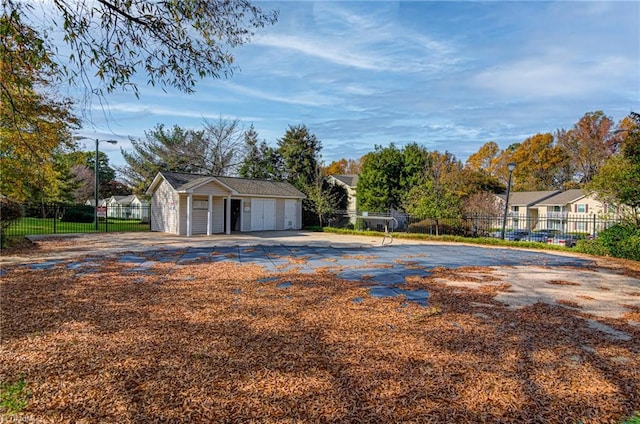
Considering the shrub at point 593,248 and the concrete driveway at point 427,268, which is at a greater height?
the shrub at point 593,248

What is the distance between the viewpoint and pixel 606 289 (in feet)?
21.4

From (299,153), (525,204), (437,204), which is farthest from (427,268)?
(525,204)

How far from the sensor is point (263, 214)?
21.8 metres

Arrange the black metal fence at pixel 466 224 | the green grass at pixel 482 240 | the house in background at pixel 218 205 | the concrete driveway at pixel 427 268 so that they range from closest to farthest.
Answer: the concrete driveway at pixel 427 268 → the green grass at pixel 482 240 → the black metal fence at pixel 466 224 → the house in background at pixel 218 205

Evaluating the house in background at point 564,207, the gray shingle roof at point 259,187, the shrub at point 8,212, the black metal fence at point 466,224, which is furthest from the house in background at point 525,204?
the shrub at point 8,212

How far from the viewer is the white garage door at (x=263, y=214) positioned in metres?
21.3

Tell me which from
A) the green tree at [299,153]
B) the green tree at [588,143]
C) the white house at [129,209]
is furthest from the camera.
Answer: the green tree at [588,143]

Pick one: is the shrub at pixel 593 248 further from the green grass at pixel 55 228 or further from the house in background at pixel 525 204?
the house in background at pixel 525 204

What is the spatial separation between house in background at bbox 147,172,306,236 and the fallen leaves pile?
42.2ft

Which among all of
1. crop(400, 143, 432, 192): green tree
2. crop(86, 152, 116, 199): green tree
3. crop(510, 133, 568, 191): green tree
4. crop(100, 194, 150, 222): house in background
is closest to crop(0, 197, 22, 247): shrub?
crop(100, 194, 150, 222): house in background

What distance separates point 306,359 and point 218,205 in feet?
57.5

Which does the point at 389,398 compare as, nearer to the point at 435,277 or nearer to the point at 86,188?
the point at 435,277

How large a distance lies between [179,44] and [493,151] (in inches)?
2127

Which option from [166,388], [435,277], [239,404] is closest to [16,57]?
[166,388]
